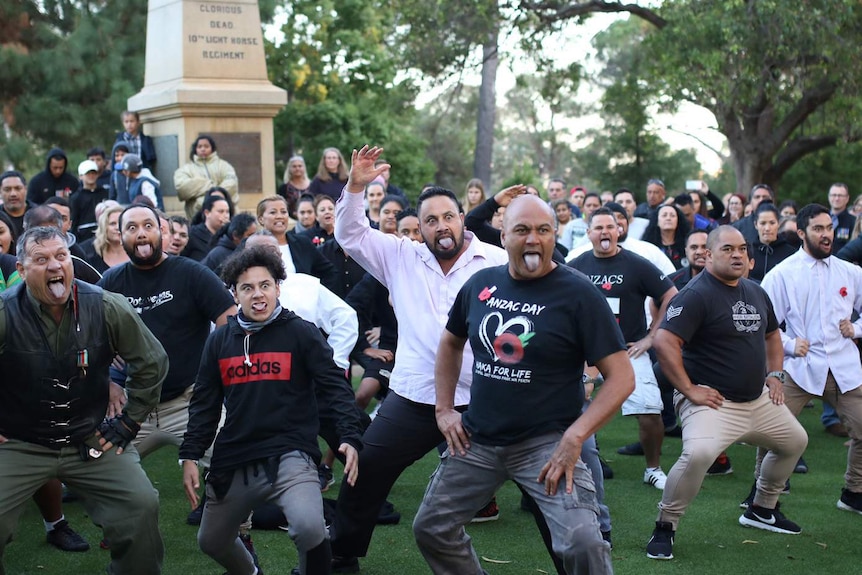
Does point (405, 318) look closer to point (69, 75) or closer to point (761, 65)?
point (761, 65)

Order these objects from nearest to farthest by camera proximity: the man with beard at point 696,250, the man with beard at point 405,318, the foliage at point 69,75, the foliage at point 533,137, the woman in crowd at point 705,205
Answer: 1. the man with beard at point 405,318
2. the man with beard at point 696,250
3. the woman in crowd at point 705,205
4. the foliage at point 69,75
5. the foliage at point 533,137

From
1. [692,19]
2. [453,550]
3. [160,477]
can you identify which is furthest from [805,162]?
[453,550]

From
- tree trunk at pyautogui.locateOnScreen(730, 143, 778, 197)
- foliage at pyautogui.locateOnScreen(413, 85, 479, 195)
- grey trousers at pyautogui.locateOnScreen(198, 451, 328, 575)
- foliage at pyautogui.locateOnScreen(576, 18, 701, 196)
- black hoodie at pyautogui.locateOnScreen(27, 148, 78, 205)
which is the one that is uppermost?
foliage at pyautogui.locateOnScreen(413, 85, 479, 195)

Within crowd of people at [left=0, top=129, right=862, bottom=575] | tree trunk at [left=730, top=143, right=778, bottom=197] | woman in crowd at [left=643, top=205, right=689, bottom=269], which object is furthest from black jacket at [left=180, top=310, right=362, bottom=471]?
tree trunk at [left=730, top=143, right=778, bottom=197]

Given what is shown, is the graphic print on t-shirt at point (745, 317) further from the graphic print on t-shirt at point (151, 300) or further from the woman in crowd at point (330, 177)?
the woman in crowd at point (330, 177)

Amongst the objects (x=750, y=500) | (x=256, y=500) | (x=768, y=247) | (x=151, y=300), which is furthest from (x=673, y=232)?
(x=256, y=500)

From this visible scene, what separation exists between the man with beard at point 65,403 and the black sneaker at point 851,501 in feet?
16.9

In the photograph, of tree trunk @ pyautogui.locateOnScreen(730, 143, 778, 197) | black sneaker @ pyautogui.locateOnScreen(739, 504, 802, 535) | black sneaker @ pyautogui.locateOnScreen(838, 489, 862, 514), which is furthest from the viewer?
tree trunk @ pyautogui.locateOnScreen(730, 143, 778, 197)

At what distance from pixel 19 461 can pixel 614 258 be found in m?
4.92

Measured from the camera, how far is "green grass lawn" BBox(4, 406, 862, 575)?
6.68 m

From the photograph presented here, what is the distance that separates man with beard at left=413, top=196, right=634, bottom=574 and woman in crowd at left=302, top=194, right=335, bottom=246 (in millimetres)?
5509

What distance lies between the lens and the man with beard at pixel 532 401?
4.84 metres

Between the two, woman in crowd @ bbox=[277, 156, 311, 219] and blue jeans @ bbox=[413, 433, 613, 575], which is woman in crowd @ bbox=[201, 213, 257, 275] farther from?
woman in crowd @ bbox=[277, 156, 311, 219]

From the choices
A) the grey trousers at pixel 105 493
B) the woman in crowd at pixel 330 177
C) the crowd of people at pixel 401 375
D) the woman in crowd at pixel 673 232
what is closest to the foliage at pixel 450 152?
the woman in crowd at pixel 330 177
